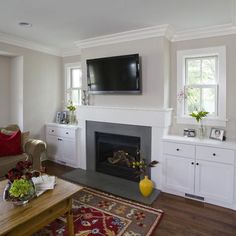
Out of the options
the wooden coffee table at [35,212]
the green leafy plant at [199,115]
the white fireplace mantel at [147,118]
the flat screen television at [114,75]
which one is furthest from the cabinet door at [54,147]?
the green leafy plant at [199,115]

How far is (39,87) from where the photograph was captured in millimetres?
4223

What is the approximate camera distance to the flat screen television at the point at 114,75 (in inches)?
126

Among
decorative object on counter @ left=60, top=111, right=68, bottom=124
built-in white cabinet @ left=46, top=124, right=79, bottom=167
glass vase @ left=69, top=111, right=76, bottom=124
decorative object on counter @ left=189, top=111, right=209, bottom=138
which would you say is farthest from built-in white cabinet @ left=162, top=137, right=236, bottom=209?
decorative object on counter @ left=60, top=111, right=68, bottom=124

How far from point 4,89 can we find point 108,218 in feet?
10.4

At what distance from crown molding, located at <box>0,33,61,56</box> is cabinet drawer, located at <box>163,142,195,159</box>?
3.06 metres

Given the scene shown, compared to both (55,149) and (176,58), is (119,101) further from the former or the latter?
(55,149)

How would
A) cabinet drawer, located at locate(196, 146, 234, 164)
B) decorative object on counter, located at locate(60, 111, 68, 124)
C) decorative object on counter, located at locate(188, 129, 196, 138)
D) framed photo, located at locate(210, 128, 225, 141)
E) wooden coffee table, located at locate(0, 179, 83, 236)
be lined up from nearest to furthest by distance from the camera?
1. wooden coffee table, located at locate(0, 179, 83, 236)
2. cabinet drawer, located at locate(196, 146, 234, 164)
3. framed photo, located at locate(210, 128, 225, 141)
4. decorative object on counter, located at locate(188, 129, 196, 138)
5. decorative object on counter, located at locate(60, 111, 68, 124)

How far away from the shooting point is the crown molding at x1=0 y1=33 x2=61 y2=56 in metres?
3.53

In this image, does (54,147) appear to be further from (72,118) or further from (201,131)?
(201,131)

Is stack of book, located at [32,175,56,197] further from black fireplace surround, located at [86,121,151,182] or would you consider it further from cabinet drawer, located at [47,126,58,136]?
cabinet drawer, located at [47,126,58,136]

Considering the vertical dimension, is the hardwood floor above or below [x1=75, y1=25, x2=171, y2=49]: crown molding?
below

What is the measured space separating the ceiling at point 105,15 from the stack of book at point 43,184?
75.5 inches

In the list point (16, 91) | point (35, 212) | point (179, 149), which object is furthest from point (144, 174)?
point (16, 91)

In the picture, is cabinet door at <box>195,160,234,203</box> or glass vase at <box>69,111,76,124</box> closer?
cabinet door at <box>195,160,234,203</box>
